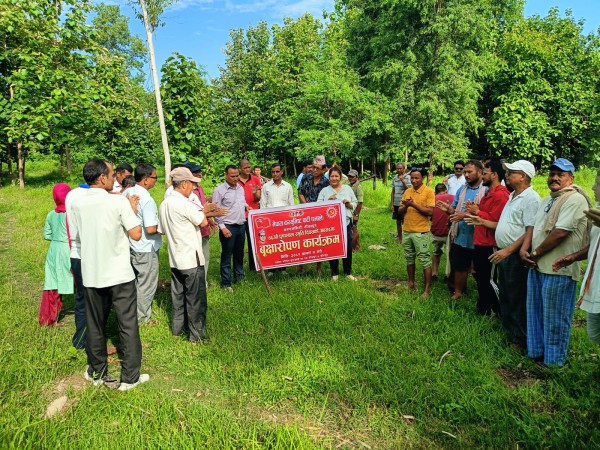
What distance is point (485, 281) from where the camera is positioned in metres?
4.99

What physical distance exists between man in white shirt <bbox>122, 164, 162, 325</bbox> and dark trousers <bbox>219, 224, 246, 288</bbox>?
1.43m

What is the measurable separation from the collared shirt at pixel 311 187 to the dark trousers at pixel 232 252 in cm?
150

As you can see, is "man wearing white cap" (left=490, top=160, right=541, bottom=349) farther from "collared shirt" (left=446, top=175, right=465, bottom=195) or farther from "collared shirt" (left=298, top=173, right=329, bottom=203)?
"collared shirt" (left=446, top=175, right=465, bottom=195)

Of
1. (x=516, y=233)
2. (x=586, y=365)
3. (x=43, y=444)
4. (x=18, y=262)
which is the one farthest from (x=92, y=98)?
(x=586, y=365)

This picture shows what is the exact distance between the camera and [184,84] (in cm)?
691

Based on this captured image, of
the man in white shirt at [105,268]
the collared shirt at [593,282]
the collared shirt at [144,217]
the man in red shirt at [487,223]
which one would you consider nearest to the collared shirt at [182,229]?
the collared shirt at [144,217]

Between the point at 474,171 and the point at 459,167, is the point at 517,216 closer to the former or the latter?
the point at 474,171

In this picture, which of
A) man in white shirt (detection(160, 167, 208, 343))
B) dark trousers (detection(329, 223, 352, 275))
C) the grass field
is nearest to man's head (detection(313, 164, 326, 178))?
dark trousers (detection(329, 223, 352, 275))

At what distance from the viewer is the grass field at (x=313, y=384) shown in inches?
116

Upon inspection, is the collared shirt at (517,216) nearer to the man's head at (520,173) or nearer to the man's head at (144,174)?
the man's head at (520,173)

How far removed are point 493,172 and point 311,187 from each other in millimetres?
3440

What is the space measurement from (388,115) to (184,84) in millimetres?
16274

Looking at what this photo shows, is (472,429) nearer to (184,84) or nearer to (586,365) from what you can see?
(586,365)

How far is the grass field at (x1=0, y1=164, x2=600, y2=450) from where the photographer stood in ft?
9.66
